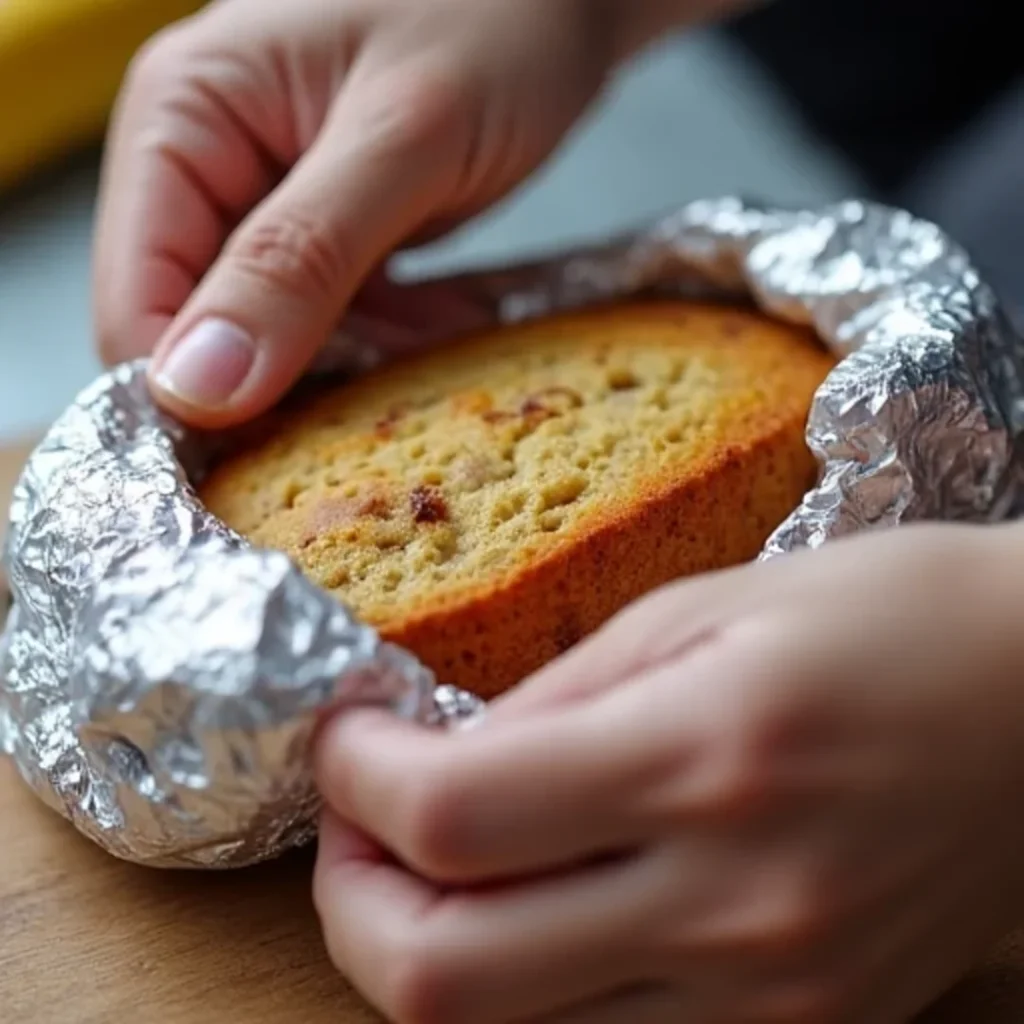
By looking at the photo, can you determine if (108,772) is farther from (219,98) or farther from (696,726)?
(219,98)

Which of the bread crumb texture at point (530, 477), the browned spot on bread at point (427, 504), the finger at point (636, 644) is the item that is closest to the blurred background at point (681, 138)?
the bread crumb texture at point (530, 477)

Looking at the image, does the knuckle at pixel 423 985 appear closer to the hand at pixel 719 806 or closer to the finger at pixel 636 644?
the hand at pixel 719 806

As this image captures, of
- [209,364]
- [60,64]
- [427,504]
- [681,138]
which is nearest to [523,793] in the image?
[427,504]

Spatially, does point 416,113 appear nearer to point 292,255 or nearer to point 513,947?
point 292,255

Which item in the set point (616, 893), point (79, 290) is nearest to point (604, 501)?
point (616, 893)

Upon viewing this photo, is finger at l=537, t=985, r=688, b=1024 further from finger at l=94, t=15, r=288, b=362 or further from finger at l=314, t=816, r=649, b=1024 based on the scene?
finger at l=94, t=15, r=288, b=362

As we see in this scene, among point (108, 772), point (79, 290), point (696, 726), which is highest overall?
point (696, 726)

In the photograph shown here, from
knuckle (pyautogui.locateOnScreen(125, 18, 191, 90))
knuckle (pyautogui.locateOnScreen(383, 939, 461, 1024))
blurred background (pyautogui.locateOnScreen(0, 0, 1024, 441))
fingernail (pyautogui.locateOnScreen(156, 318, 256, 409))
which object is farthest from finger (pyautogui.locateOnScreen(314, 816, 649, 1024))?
blurred background (pyautogui.locateOnScreen(0, 0, 1024, 441))

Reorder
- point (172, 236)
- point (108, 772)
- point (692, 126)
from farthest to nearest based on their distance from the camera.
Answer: point (692, 126) < point (172, 236) < point (108, 772)
